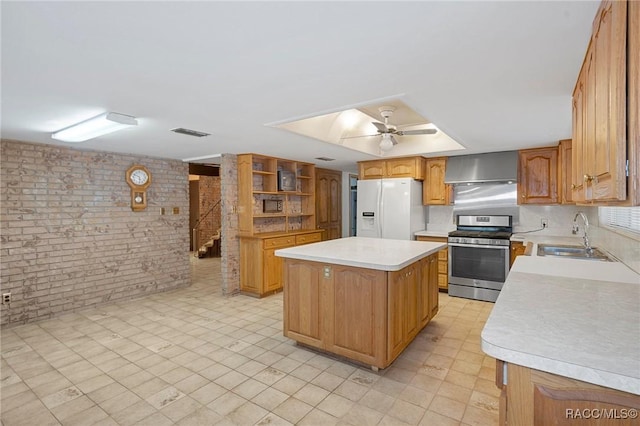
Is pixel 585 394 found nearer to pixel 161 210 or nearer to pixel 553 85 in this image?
pixel 553 85

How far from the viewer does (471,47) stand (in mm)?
1531

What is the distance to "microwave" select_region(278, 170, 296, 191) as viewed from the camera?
5.32 metres

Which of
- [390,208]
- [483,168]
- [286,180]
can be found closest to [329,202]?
[286,180]

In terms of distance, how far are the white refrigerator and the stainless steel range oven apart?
2.27 ft

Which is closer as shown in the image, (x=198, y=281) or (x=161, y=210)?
(x=161, y=210)

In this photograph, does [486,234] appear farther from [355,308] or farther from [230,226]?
[230,226]

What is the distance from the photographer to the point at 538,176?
14.5 ft

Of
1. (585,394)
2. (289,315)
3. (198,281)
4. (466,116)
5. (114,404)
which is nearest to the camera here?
(585,394)

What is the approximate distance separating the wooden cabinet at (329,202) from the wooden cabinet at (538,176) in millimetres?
3556

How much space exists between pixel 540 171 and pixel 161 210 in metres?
5.63

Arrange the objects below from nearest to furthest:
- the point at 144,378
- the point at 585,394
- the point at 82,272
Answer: the point at 585,394, the point at 144,378, the point at 82,272

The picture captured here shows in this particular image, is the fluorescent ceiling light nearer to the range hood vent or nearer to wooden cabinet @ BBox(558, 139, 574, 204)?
the range hood vent

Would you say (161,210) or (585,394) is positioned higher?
(161,210)

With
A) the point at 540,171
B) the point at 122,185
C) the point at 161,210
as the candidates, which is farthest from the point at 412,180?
the point at 122,185
